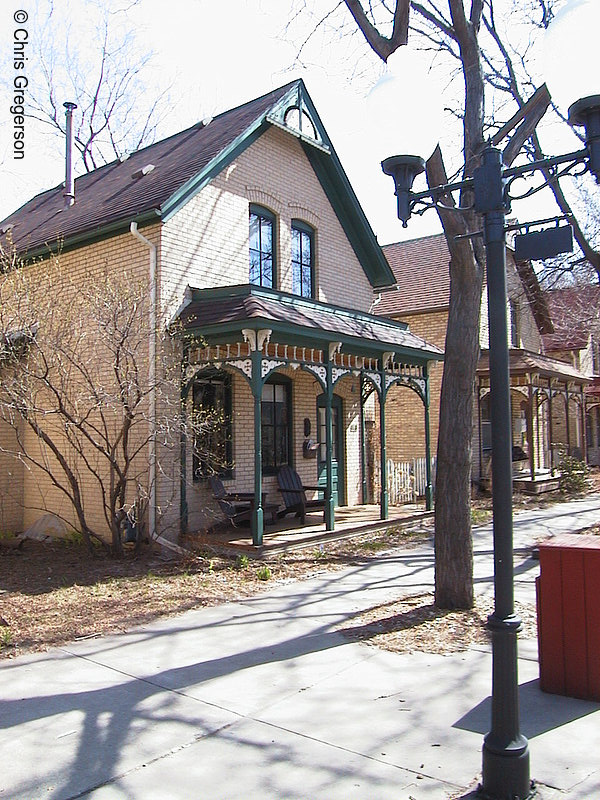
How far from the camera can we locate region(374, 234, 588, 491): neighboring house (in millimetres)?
19391

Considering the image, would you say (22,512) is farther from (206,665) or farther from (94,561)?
(206,665)

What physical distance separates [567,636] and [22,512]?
1115cm

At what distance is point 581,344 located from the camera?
97.3ft

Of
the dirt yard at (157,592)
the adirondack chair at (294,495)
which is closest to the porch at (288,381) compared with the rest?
the adirondack chair at (294,495)

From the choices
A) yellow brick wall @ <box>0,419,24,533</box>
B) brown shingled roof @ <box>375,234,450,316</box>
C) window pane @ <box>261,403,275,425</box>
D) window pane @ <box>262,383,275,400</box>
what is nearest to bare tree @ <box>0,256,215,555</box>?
yellow brick wall @ <box>0,419,24,533</box>

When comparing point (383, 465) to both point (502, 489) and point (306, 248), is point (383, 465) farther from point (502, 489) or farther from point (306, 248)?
point (502, 489)

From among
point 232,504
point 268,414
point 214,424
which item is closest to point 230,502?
point 232,504

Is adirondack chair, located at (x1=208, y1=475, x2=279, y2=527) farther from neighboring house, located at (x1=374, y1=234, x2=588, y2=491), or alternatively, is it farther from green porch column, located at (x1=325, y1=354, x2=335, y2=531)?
neighboring house, located at (x1=374, y1=234, x2=588, y2=491)

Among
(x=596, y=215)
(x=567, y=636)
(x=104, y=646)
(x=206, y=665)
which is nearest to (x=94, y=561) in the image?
(x=104, y=646)

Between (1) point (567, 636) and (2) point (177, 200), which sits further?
(2) point (177, 200)

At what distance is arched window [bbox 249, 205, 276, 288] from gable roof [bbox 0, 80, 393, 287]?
1.28 metres

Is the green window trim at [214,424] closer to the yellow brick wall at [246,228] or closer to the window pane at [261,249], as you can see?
the yellow brick wall at [246,228]

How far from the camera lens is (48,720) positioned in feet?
15.6

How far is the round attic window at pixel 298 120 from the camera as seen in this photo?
14250 millimetres
